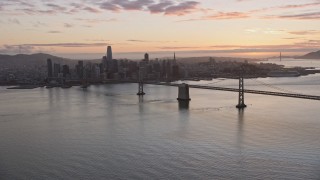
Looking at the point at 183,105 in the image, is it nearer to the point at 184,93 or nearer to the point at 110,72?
the point at 184,93

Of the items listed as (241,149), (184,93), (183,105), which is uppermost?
(184,93)

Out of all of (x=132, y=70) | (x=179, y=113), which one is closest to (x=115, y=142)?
(x=179, y=113)

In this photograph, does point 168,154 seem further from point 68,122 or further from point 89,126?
point 68,122

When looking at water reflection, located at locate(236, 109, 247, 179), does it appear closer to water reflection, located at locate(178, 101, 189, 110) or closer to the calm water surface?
the calm water surface

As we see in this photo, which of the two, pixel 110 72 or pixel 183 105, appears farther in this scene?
pixel 110 72

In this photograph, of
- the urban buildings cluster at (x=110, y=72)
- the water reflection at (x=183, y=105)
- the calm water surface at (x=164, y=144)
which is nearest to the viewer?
the calm water surface at (x=164, y=144)

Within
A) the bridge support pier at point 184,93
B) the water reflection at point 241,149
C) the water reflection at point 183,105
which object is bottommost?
the water reflection at point 241,149

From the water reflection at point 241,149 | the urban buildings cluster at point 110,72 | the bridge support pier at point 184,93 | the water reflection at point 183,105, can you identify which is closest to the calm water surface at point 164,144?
the water reflection at point 241,149

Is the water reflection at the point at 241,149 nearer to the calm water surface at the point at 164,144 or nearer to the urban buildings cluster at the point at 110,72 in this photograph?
the calm water surface at the point at 164,144

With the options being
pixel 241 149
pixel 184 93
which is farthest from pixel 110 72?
pixel 241 149
